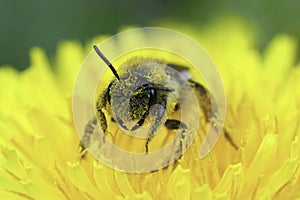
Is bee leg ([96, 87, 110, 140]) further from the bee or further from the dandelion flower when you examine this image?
the dandelion flower

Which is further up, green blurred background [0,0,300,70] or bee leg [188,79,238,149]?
green blurred background [0,0,300,70]

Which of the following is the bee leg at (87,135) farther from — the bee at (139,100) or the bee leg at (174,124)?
the bee leg at (174,124)

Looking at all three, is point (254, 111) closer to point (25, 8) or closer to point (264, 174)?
point (264, 174)

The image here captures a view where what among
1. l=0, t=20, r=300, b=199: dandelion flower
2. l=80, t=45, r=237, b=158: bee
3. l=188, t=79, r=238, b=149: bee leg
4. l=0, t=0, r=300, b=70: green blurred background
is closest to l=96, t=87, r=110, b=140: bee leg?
l=80, t=45, r=237, b=158: bee

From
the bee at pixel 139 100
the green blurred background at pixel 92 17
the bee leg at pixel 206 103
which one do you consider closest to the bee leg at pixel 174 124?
the bee at pixel 139 100

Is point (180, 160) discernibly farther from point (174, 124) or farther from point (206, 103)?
point (206, 103)

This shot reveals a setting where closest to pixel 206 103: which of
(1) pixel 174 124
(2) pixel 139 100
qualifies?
(1) pixel 174 124
